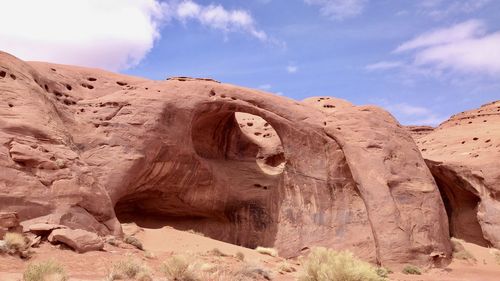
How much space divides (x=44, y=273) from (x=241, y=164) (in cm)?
1413

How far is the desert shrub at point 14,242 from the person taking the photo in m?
9.84

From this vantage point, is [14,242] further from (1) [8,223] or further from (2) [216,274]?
(2) [216,274]

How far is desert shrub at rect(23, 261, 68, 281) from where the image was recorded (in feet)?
25.4

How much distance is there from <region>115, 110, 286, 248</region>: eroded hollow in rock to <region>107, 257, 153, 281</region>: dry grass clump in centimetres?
821

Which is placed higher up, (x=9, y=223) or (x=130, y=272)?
(x=9, y=223)

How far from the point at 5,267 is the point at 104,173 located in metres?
6.78

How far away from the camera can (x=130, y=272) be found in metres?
9.45

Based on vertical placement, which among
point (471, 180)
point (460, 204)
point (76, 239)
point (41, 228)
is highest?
point (471, 180)

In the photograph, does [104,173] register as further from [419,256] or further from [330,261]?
[419,256]

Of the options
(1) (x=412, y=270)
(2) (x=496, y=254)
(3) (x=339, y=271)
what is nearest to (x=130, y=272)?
(3) (x=339, y=271)

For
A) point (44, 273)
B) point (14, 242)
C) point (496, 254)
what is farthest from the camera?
point (496, 254)

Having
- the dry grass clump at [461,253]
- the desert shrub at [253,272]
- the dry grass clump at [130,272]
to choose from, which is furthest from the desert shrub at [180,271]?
the dry grass clump at [461,253]

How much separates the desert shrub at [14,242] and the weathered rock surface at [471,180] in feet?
62.9

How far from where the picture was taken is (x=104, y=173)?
1584 cm
